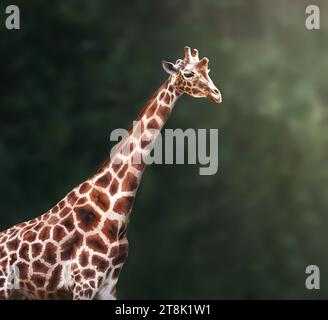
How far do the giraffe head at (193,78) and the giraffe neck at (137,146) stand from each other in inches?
1.6

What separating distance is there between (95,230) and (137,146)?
33 centimetres

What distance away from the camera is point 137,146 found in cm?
313

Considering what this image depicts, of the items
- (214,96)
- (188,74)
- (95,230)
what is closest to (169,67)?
(188,74)

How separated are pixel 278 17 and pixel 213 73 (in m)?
1.08

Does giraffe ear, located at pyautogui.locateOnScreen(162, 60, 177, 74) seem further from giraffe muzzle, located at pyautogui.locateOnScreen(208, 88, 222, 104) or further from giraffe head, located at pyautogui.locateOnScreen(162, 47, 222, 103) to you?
giraffe muzzle, located at pyautogui.locateOnScreen(208, 88, 222, 104)

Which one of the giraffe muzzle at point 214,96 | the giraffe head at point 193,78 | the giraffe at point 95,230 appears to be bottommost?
the giraffe at point 95,230

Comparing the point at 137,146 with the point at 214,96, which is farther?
the point at 137,146

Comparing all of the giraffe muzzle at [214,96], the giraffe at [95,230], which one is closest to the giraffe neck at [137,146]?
the giraffe at [95,230]

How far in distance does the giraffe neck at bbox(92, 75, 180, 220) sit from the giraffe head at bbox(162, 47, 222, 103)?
4 centimetres

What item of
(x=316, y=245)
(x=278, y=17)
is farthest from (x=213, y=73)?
(x=316, y=245)

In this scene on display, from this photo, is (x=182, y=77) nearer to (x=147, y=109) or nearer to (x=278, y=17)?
(x=147, y=109)

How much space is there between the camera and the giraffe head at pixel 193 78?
3.05 meters

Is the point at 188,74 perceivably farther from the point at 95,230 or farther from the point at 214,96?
the point at 95,230

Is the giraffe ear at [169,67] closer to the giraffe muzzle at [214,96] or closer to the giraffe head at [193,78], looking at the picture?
the giraffe head at [193,78]
